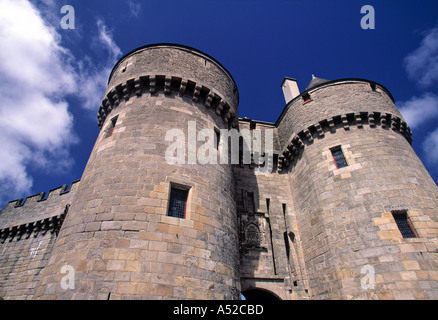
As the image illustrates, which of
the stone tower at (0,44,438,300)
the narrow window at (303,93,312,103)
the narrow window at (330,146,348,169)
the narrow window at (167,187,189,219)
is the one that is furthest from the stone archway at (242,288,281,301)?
the narrow window at (303,93,312,103)

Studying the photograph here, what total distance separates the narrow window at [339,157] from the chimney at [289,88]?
6287 mm

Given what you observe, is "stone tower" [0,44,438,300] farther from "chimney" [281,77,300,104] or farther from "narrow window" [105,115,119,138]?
"chimney" [281,77,300,104]

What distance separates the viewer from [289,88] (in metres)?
15.9

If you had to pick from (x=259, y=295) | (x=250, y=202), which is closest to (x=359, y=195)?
(x=250, y=202)

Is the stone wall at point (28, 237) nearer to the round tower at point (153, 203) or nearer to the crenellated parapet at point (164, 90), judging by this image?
the crenellated parapet at point (164, 90)

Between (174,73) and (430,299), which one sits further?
(174,73)

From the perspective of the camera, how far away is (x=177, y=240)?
5648 millimetres

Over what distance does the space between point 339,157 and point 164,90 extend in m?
7.87

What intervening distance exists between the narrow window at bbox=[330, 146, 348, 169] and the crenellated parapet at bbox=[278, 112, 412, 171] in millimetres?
919
